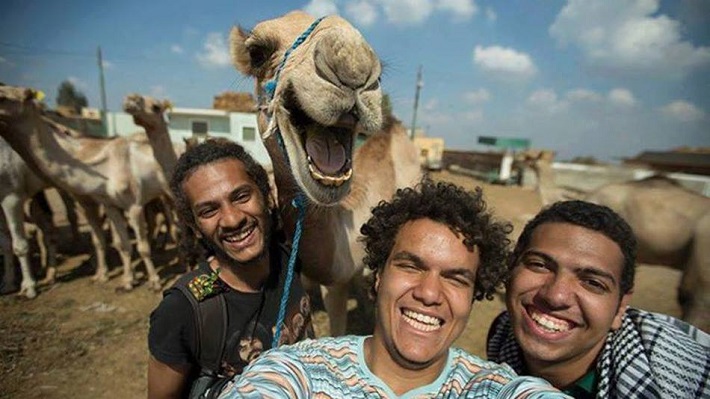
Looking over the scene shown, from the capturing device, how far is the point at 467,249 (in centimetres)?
146

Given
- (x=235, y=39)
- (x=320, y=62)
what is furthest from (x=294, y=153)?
(x=235, y=39)

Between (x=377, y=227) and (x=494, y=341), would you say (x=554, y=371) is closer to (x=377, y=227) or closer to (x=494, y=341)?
(x=494, y=341)

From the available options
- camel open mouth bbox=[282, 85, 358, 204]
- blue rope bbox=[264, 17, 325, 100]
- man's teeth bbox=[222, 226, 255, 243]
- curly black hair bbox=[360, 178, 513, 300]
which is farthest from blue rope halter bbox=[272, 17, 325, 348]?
curly black hair bbox=[360, 178, 513, 300]

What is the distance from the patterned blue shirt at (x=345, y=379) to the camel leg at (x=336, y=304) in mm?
2069

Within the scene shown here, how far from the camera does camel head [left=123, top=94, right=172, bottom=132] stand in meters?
5.12

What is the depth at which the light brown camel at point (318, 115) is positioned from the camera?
1690 millimetres

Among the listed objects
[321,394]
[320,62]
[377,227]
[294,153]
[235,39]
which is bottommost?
[321,394]

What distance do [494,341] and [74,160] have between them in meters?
6.58

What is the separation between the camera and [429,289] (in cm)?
135

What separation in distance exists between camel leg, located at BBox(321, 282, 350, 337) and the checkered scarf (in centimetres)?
217

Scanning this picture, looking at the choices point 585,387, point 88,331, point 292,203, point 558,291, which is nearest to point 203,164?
point 292,203

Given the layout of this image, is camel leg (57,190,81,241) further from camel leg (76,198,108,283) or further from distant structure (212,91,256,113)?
distant structure (212,91,256,113)

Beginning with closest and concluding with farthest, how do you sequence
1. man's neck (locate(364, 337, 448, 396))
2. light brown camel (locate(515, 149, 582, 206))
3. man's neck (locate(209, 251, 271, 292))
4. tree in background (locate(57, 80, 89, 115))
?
man's neck (locate(364, 337, 448, 396)) → man's neck (locate(209, 251, 271, 292)) → light brown camel (locate(515, 149, 582, 206)) → tree in background (locate(57, 80, 89, 115))

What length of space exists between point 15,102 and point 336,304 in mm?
5163
